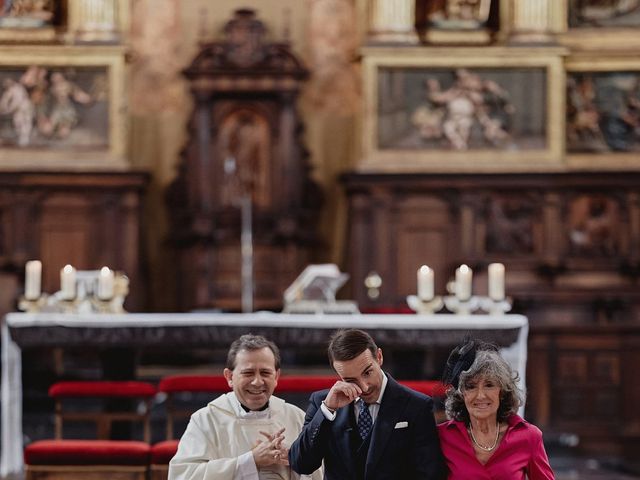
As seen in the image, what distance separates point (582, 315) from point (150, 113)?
5015mm

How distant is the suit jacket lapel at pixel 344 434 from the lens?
436 centimetres

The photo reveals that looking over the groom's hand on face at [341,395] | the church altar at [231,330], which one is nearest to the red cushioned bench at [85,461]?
the church altar at [231,330]

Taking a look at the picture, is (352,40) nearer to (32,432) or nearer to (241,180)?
(241,180)

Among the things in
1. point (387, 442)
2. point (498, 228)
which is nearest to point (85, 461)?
point (387, 442)

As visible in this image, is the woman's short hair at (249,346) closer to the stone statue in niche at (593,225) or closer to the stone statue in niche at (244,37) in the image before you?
the stone statue in niche at (593,225)

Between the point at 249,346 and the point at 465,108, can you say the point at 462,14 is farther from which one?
the point at 249,346

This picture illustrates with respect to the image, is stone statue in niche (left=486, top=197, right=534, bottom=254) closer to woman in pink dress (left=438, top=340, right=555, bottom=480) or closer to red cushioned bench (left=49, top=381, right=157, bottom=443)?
red cushioned bench (left=49, top=381, right=157, bottom=443)

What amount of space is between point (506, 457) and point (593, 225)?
26.4 feet

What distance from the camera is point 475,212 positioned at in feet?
39.0

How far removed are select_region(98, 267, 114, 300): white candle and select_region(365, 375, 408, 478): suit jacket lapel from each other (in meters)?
4.50

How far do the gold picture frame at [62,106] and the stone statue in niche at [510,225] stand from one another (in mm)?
3670

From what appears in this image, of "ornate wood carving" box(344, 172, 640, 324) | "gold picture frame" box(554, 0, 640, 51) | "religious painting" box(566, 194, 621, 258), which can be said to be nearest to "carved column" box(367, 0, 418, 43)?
"ornate wood carving" box(344, 172, 640, 324)

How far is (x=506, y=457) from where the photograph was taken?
4.21 m

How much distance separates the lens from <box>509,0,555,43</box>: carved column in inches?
475
